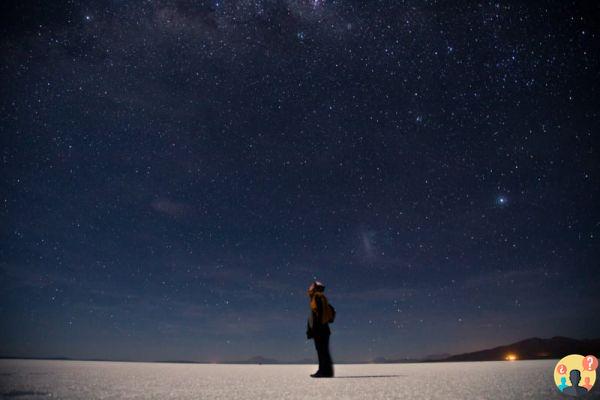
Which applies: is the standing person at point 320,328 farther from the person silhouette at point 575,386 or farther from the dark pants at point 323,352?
the person silhouette at point 575,386

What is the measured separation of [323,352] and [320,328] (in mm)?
438

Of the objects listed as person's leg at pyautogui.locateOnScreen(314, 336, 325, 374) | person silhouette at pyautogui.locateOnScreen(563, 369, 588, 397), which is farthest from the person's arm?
person silhouette at pyautogui.locateOnScreen(563, 369, 588, 397)

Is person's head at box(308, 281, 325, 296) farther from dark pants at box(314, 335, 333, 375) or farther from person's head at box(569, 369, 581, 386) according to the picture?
person's head at box(569, 369, 581, 386)

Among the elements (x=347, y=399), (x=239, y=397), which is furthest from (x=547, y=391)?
(x=239, y=397)

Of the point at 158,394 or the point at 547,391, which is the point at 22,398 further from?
the point at 547,391

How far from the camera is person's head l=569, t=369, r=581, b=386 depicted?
4.13m

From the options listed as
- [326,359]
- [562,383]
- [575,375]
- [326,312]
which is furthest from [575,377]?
[326,359]

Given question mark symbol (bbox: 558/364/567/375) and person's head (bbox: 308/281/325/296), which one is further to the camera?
person's head (bbox: 308/281/325/296)

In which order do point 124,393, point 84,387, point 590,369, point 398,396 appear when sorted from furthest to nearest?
point 84,387 < point 124,393 < point 398,396 < point 590,369

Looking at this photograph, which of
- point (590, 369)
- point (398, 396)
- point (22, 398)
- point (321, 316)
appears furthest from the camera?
point (321, 316)

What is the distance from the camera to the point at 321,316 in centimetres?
769

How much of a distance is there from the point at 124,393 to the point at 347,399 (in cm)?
267

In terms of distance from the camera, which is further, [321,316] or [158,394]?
[321,316]

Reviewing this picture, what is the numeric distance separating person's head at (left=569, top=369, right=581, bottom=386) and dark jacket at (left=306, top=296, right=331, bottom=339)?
14.0 feet
